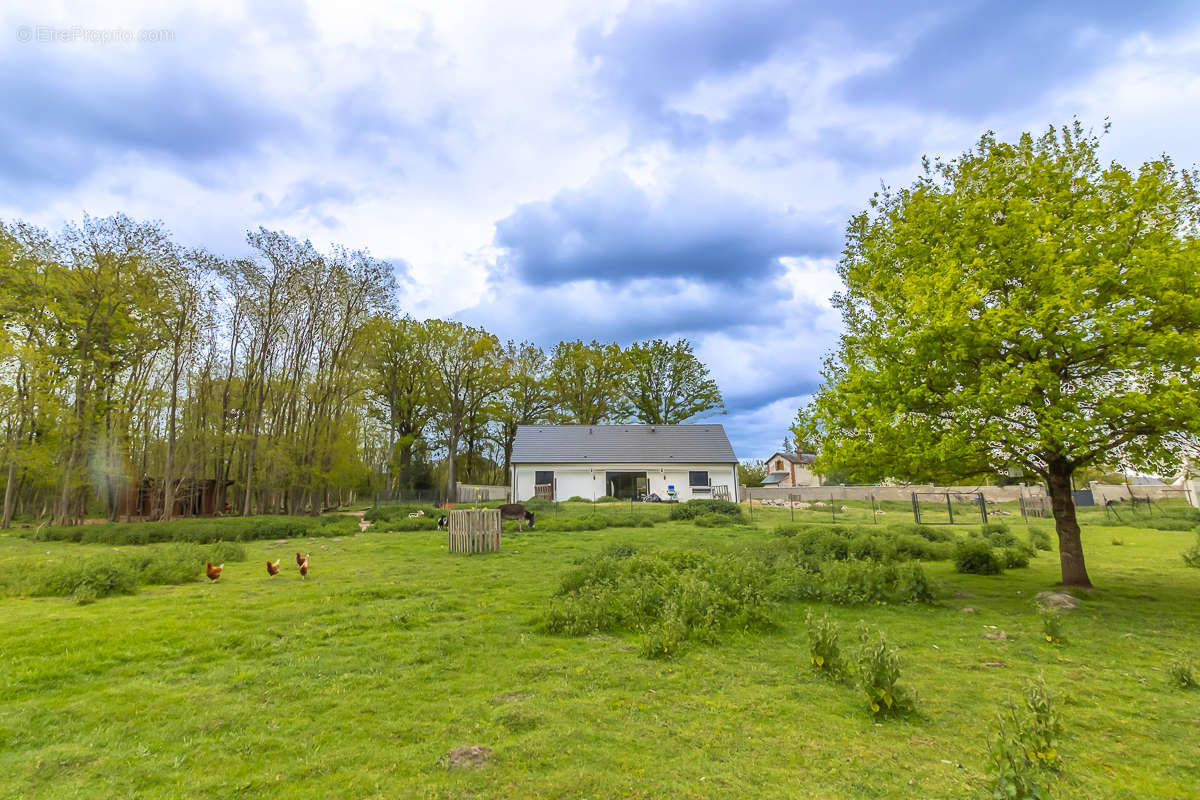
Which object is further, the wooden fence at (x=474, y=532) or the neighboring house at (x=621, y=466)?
the neighboring house at (x=621, y=466)

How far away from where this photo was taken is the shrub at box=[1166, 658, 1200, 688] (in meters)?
5.59

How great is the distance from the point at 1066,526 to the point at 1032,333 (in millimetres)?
4067

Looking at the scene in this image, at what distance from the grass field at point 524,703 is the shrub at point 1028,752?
205mm

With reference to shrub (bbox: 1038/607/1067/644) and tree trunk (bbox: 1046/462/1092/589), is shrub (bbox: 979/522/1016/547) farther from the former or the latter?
shrub (bbox: 1038/607/1067/644)

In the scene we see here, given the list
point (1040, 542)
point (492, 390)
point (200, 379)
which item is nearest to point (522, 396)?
point (492, 390)

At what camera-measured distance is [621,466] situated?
39.4 meters

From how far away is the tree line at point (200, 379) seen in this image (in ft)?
77.2

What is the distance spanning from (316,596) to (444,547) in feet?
24.3

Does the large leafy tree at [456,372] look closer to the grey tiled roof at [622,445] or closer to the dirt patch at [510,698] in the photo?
the grey tiled roof at [622,445]

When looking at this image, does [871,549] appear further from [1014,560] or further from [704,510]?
[704,510]

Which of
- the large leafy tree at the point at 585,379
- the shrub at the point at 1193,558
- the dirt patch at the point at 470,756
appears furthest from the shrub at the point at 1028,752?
the large leafy tree at the point at 585,379

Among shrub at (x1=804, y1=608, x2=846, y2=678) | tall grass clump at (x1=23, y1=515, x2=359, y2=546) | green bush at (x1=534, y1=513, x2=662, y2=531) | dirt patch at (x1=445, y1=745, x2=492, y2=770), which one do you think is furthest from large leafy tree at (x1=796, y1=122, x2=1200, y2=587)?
tall grass clump at (x1=23, y1=515, x2=359, y2=546)

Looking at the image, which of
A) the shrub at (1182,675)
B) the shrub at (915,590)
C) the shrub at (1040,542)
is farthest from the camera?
the shrub at (1040,542)

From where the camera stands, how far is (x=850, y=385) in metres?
9.89
